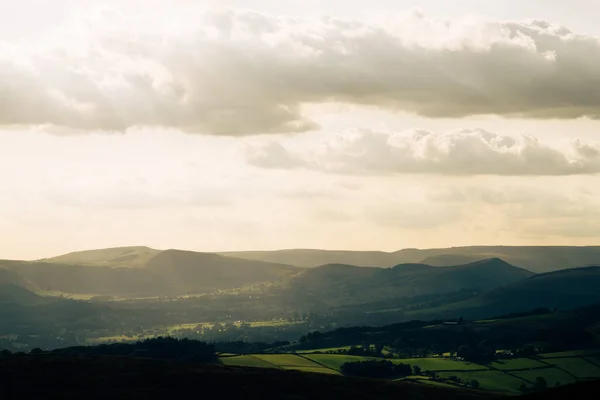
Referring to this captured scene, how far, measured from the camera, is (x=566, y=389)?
156 metres

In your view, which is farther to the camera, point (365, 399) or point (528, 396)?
point (365, 399)

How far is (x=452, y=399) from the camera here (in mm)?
199750

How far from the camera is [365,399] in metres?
197

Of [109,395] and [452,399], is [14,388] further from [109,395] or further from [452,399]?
[452,399]

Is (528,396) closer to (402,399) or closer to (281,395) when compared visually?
(402,399)

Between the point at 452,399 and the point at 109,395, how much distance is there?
70.7 m

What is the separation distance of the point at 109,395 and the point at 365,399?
172ft

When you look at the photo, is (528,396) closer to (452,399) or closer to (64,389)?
(452,399)

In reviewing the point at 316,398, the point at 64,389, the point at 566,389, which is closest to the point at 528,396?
the point at 566,389

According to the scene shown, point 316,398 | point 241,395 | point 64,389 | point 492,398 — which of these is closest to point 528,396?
point 492,398

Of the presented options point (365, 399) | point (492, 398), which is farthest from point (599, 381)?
point (365, 399)

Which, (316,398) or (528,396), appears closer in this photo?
(528,396)

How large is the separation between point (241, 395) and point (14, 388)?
46.6m

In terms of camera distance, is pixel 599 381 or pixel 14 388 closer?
pixel 599 381
